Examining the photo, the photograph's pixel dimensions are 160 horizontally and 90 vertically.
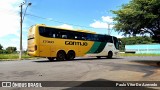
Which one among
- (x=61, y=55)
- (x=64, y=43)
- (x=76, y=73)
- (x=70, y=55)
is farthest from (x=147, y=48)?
(x=76, y=73)

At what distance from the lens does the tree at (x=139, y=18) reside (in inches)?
738

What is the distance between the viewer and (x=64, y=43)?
25078mm

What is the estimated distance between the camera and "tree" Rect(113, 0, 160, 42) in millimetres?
18734

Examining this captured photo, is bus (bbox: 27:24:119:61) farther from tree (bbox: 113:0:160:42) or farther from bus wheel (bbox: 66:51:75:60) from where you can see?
tree (bbox: 113:0:160:42)

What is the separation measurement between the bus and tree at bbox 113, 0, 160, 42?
5099mm

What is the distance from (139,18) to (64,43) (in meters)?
8.44

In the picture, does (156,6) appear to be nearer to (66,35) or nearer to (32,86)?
(66,35)

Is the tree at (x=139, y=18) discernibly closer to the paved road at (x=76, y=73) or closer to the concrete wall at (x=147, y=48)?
the paved road at (x=76, y=73)

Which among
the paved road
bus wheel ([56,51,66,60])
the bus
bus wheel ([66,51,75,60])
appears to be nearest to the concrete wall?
the bus

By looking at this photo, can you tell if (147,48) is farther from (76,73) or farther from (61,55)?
(76,73)

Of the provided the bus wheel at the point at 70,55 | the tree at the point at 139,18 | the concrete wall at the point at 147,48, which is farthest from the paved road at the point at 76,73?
the concrete wall at the point at 147,48

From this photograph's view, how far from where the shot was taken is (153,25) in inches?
836

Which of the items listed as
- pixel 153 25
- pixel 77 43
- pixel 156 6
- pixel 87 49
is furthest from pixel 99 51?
pixel 156 6

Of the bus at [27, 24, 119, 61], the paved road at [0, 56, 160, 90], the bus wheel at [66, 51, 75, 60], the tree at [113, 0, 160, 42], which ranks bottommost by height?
the paved road at [0, 56, 160, 90]
